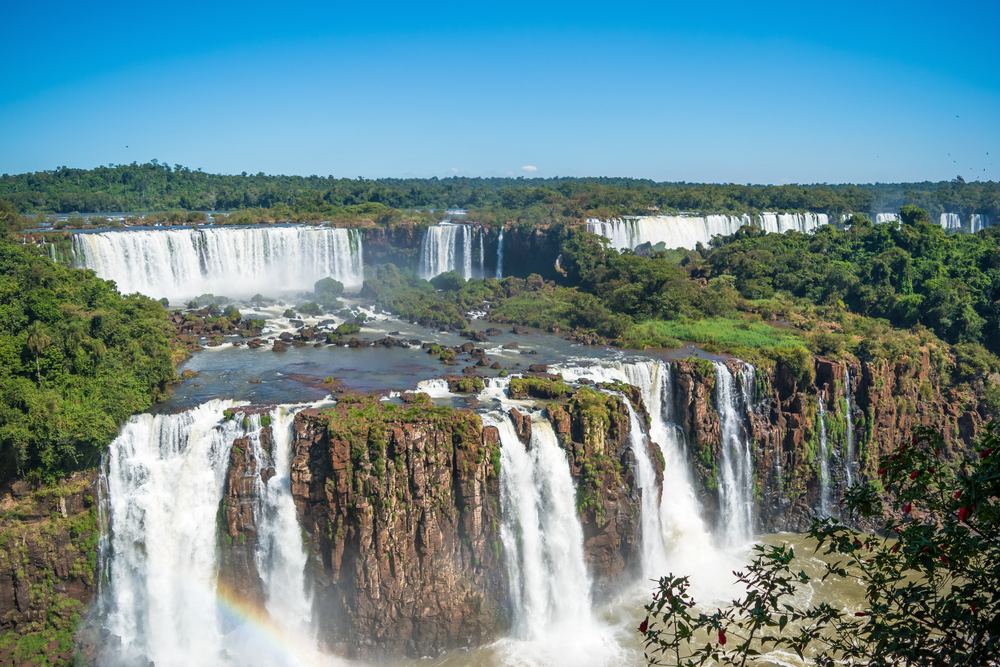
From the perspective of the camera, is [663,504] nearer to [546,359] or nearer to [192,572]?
[546,359]

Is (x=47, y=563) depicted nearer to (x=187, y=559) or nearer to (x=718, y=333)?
(x=187, y=559)

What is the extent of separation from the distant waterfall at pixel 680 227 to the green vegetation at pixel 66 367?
3072 centimetres

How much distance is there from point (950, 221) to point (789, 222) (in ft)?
65.8

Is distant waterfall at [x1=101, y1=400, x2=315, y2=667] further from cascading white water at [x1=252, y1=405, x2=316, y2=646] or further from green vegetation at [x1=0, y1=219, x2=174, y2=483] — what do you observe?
green vegetation at [x1=0, y1=219, x2=174, y2=483]

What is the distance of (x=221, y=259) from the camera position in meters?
41.1

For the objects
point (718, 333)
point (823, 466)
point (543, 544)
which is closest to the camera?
point (543, 544)

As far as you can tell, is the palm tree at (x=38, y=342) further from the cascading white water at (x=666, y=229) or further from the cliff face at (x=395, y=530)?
the cascading white water at (x=666, y=229)

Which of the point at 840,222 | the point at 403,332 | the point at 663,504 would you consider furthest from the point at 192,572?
the point at 840,222

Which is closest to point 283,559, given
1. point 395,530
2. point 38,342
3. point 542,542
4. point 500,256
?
point 395,530

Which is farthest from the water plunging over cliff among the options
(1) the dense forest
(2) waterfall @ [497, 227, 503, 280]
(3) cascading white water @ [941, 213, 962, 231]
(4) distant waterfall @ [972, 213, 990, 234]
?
(4) distant waterfall @ [972, 213, 990, 234]

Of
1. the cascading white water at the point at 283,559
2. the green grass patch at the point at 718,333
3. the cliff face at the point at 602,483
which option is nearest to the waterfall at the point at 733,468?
the green grass patch at the point at 718,333

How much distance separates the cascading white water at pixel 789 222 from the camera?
58.8 m

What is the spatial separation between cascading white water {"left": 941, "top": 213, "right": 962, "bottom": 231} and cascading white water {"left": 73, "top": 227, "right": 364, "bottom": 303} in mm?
55520

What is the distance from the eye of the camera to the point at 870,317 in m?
37.2
